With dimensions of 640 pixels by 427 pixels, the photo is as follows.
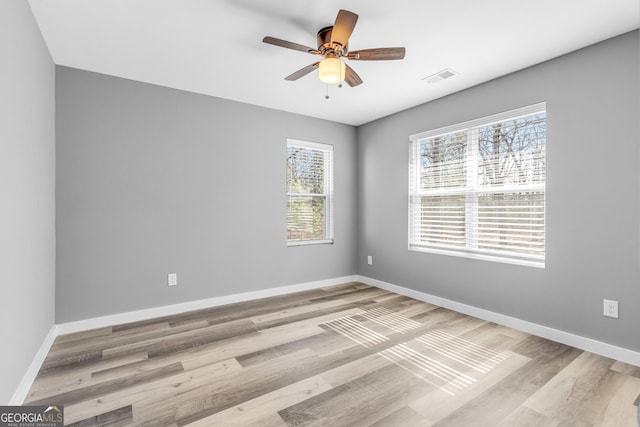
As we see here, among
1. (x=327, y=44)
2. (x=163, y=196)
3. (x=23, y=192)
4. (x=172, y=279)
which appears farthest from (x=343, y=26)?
(x=172, y=279)

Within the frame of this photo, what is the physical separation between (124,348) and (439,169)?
3722 millimetres

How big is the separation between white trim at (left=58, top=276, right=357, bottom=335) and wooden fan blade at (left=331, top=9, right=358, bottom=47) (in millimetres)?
3016

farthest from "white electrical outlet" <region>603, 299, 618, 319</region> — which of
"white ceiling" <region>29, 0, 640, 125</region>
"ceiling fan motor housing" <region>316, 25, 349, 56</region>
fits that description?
"ceiling fan motor housing" <region>316, 25, 349, 56</region>

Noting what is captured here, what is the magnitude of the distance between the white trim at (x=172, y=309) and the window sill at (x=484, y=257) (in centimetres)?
156

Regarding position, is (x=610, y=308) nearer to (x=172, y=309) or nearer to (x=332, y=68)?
(x=332, y=68)

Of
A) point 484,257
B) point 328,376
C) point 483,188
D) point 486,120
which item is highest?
point 486,120

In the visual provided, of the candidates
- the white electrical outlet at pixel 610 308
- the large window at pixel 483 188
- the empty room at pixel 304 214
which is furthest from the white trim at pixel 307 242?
the white electrical outlet at pixel 610 308

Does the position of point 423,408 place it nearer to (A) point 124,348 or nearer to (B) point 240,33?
(A) point 124,348

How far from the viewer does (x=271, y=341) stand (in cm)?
274

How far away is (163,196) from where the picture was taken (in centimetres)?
338

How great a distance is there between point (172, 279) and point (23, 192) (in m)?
1.74

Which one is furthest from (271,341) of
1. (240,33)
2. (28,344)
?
(240,33)

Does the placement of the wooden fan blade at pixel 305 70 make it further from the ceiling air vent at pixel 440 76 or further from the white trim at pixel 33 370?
the white trim at pixel 33 370

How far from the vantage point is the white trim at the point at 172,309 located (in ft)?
9.72
